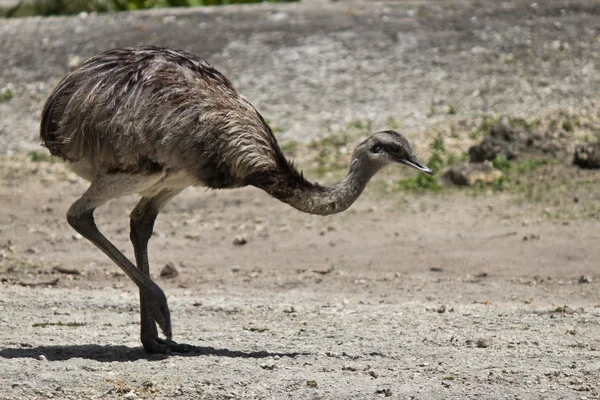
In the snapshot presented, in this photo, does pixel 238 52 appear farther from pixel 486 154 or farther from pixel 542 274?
pixel 542 274

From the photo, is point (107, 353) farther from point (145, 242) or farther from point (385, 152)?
point (385, 152)

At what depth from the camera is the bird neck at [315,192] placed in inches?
269

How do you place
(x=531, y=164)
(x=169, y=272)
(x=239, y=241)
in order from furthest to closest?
(x=531, y=164)
(x=239, y=241)
(x=169, y=272)

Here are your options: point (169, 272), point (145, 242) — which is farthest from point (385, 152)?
point (169, 272)

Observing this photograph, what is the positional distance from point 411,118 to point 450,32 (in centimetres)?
210

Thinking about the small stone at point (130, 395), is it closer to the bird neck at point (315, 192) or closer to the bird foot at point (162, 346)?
the bird foot at point (162, 346)

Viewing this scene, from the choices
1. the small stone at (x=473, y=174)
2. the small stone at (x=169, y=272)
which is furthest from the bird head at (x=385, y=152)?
the small stone at (x=473, y=174)

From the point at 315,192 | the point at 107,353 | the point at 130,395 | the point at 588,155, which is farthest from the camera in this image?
the point at 588,155

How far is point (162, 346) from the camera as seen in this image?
6.69m

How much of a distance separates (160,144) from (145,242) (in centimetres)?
89

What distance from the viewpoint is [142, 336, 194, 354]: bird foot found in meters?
6.67

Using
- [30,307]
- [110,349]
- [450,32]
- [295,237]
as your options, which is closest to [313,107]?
[450,32]

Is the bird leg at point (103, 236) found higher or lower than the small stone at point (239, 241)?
higher

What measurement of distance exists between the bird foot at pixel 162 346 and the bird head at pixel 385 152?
1.61 m
